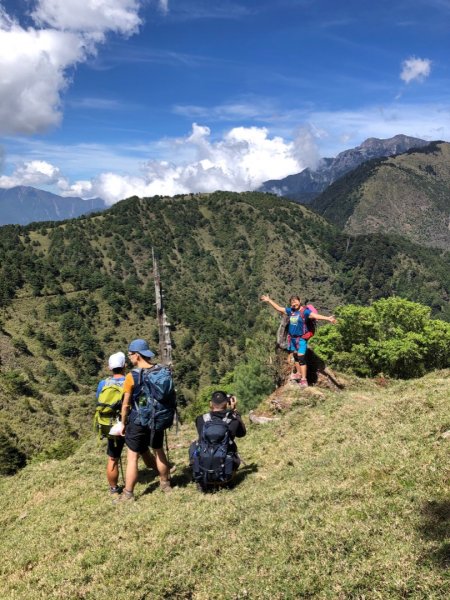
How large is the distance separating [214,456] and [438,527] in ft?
13.6

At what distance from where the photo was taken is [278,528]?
658 centimetres

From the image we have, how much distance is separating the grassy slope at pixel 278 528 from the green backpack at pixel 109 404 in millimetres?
1677

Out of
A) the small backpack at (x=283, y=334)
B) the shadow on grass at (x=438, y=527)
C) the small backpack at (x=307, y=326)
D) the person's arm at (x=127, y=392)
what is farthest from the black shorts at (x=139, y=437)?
the small backpack at (x=283, y=334)

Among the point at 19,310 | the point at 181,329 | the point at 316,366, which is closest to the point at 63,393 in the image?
the point at 19,310

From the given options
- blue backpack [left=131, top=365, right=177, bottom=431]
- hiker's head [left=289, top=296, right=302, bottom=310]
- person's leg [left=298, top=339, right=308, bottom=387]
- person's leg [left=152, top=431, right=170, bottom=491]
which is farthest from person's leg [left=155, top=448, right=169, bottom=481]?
hiker's head [left=289, top=296, right=302, bottom=310]

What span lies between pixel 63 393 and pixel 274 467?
286 feet

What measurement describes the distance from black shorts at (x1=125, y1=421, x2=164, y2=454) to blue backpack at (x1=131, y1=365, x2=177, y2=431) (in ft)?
0.47

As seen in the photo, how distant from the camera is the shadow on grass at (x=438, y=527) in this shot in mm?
5023

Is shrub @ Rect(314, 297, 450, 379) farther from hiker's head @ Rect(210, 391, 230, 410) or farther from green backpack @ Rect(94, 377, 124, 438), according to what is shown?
green backpack @ Rect(94, 377, 124, 438)

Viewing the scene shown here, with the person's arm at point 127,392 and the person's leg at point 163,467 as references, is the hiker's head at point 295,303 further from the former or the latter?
the person's arm at point 127,392

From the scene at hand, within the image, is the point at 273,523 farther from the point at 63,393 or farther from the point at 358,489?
the point at 63,393

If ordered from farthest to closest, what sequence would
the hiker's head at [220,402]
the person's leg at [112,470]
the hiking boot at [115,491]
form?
the hiking boot at [115,491] → the person's leg at [112,470] → the hiker's head at [220,402]

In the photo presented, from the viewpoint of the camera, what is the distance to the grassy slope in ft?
17.6

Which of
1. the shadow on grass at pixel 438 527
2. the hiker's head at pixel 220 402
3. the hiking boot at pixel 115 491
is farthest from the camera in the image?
the hiking boot at pixel 115 491
